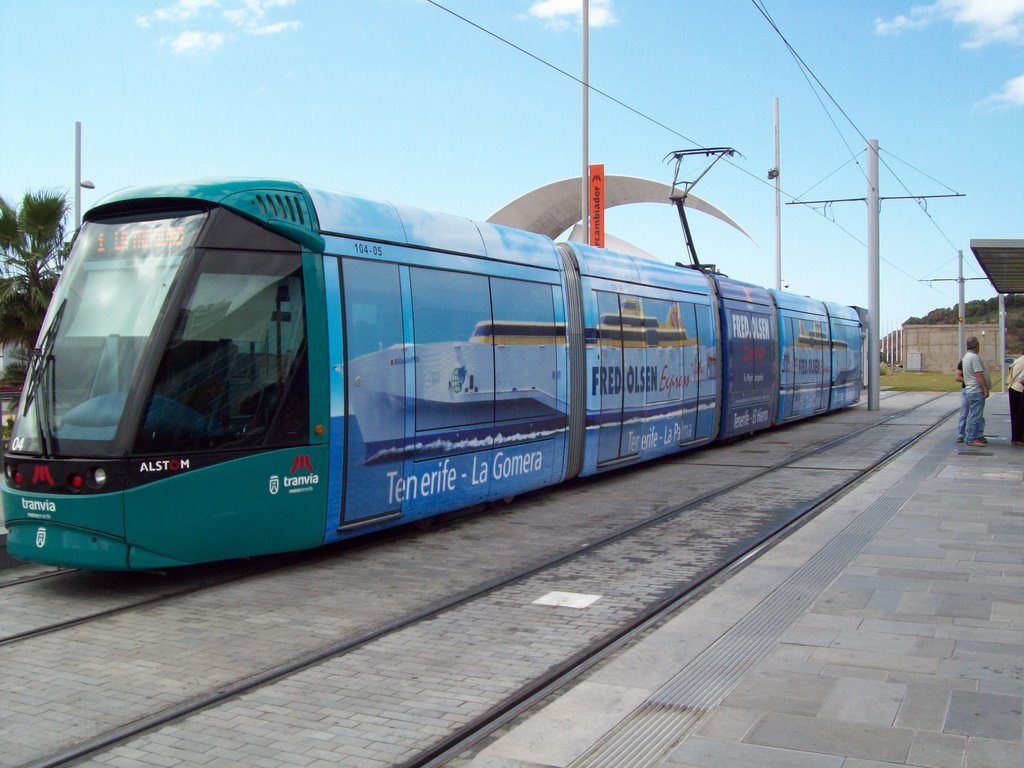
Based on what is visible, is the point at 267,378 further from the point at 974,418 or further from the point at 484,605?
the point at 974,418

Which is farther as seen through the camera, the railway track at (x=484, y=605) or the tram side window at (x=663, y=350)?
the tram side window at (x=663, y=350)

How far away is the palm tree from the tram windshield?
1240 centimetres

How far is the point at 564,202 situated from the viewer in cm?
5231

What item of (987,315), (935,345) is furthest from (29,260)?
(987,315)

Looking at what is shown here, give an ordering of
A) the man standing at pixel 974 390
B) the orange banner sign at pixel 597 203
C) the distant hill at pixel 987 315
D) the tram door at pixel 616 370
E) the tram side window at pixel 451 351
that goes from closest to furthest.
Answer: the tram side window at pixel 451 351 < the tram door at pixel 616 370 < the man standing at pixel 974 390 < the orange banner sign at pixel 597 203 < the distant hill at pixel 987 315

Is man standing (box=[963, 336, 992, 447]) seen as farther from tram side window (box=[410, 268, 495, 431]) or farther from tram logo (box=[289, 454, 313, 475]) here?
tram logo (box=[289, 454, 313, 475])

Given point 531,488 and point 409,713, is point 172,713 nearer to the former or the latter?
point 409,713

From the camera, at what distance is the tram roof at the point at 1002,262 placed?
16453 mm

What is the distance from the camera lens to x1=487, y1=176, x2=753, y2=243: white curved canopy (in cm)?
5172

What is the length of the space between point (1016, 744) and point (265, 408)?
5.40 meters

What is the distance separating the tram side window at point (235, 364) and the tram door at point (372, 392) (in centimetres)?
55

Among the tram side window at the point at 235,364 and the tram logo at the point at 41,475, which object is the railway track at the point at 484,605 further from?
the tram side window at the point at 235,364

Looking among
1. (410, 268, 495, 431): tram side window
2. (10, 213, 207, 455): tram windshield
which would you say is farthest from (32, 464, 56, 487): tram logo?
(410, 268, 495, 431): tram side window

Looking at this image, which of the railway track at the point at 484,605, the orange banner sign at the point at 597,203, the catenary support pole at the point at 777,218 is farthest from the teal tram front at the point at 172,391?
the catenary support pole at the point at 777,218
